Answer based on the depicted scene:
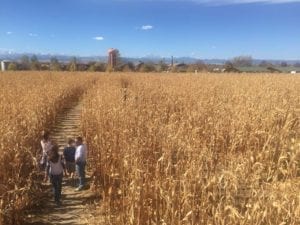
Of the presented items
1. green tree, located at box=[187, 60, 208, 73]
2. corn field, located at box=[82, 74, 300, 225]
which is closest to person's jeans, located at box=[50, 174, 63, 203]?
corn field, located at box=[82, 74, 300, 225]

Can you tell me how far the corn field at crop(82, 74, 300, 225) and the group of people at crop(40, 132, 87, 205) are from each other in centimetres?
28

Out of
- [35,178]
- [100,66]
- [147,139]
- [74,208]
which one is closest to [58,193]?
[74,208]

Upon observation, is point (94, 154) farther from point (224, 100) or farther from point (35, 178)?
point (224, 100)

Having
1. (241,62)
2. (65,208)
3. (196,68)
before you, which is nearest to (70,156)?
(65,208)

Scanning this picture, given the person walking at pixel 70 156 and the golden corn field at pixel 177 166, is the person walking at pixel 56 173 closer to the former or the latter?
the golden corn field at pixel 177 166

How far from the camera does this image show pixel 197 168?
4.52 meters

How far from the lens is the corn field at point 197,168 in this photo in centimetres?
384

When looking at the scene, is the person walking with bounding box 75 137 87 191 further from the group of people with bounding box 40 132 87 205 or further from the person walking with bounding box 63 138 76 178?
the person walking with bounding box 63 138 76 178

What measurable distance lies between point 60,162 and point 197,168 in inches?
107

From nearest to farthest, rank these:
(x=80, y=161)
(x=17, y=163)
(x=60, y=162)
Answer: (x=17, y=163)
(x=60, y=162)
(x=80, y=161)

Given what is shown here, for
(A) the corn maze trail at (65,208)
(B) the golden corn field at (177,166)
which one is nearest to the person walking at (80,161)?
(A) the corn maze trail at (65,208)

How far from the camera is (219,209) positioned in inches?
139

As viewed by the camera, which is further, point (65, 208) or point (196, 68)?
point (196, 68)

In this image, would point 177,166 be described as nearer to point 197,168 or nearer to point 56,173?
point 197,168
